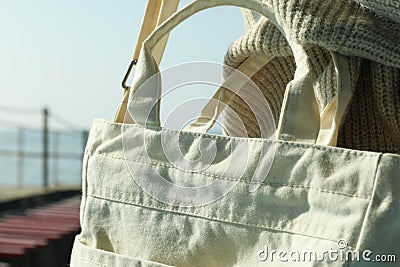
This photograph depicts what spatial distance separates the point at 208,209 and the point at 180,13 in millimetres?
241

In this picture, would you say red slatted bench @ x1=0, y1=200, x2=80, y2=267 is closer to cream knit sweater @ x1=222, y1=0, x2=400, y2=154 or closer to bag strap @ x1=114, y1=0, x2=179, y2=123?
bag strap @ x1=114, y1=0, x2=179, y2=123

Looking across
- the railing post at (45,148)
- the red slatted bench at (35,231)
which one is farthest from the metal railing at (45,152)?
the red slatted bench at (35,231)

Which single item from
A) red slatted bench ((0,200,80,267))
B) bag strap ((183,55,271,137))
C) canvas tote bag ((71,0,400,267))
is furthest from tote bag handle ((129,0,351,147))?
red slatted bench ((0,200,80,267))

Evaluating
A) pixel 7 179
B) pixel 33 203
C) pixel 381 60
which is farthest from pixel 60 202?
pixel 7 179

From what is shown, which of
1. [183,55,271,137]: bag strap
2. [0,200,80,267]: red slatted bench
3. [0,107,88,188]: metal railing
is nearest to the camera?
[183,55,271,137]: bag strap

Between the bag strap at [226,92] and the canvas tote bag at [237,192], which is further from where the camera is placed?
the bag strap at [226,92]

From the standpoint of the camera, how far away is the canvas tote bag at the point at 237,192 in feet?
2.10

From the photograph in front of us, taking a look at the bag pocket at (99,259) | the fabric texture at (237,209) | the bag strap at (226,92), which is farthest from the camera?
the bag strap at (226,92)

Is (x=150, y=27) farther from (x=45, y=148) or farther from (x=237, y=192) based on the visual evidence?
(x=45, y=148)

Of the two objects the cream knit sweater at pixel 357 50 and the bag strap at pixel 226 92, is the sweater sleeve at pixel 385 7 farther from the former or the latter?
the bag strap at pixel 226 92

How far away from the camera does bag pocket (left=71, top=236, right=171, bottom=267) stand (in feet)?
2.68

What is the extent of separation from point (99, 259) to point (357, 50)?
0.43m

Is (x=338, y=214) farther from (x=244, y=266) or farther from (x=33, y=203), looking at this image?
(x=33, y=203)

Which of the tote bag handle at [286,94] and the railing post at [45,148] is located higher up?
the tote bag handle at [286,94]
